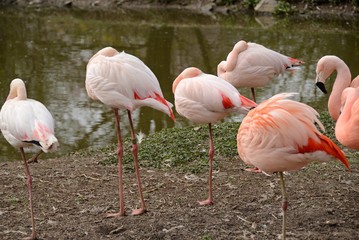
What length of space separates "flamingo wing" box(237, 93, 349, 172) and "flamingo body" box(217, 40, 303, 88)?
2548 mm

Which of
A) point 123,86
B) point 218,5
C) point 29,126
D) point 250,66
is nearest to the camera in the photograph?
point 29,126

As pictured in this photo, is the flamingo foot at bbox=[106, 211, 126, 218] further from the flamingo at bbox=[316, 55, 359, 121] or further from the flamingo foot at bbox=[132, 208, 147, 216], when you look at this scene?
the flamingo at bbox=[316, 55, 359, 121]

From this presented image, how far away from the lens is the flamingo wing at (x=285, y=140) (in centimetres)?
337

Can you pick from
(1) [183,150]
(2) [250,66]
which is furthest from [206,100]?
(2) [250,66]

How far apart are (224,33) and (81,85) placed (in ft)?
18.6

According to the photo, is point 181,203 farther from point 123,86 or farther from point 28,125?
point 28,125

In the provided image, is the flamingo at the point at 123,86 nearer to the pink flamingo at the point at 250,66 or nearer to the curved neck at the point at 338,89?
the curved neck at the point at 338,89

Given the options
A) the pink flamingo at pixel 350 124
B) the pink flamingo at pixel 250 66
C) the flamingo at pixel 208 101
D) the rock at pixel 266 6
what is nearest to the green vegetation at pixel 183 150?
the pink flamingo at pixel 250 66

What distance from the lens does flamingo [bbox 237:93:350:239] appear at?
3.37 metres

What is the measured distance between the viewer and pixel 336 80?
4660 millimetres

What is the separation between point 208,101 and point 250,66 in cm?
196

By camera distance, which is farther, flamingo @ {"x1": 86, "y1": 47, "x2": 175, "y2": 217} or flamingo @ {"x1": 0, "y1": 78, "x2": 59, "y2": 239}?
flamingo @ {"x1": 86, "y1": 47, "x2": 175, "y2": 217}

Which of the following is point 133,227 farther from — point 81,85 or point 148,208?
point 81,85

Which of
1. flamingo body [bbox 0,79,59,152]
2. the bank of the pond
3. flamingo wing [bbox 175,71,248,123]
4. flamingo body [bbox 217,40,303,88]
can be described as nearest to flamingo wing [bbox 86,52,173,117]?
flamingo wing [bbox 175,71,248,123]
